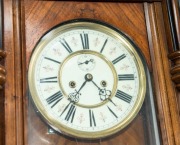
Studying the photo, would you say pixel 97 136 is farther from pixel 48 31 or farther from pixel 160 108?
pixel 48 31

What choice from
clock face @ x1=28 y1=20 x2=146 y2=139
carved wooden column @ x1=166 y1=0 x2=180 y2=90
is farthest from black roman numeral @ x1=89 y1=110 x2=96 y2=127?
carved wooden column @ x1=166 y1=0 x2=180 y2=90

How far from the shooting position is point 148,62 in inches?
48.5

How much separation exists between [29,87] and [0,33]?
16cm

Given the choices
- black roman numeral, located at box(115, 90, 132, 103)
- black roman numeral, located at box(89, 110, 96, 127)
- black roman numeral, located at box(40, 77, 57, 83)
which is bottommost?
black roman numeral, located at box(89, 110, 96, 127)

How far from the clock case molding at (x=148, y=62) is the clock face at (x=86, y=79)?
4cm

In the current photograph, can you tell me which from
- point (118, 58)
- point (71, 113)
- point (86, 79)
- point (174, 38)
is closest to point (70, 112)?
point (71, 113)

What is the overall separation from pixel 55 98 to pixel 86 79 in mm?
104

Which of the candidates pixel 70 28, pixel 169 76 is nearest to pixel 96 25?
pixel 70 28

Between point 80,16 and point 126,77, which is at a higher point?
point 80,16

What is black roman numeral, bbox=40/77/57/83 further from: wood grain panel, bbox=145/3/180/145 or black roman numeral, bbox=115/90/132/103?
wood grain panel, bbox=145/3/180/145

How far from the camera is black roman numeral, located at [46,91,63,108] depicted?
3.74ft

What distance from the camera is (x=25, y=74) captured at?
3.73 ft

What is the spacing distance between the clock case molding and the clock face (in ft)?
0.12

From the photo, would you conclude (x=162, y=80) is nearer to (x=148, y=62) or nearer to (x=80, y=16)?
(x=148, y=62)
